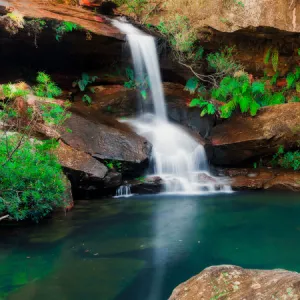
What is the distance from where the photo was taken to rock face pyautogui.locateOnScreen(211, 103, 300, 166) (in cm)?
1151

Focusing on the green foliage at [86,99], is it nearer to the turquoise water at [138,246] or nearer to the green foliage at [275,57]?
the turquoise water at [138,246]

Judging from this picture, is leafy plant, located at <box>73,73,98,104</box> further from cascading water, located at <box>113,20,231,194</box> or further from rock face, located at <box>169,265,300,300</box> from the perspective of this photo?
rock face, located at <box>169,265,300,300</box>

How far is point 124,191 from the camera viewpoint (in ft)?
32.8

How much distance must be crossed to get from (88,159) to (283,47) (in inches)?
401

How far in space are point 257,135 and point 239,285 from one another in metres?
9.22

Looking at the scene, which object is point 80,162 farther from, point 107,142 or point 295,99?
point 295,99

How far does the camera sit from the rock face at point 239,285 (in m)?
2.47

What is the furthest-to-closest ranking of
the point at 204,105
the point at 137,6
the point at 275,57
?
the point at 137,6, the point at 275,57, the point at 204,105

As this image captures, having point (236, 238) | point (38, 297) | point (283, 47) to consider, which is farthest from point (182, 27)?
point (38, 297)

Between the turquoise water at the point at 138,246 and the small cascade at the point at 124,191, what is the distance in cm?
69

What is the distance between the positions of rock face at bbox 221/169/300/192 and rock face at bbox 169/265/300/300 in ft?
25.9

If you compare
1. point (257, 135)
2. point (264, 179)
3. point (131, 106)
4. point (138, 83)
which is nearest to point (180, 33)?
point (138, 83)

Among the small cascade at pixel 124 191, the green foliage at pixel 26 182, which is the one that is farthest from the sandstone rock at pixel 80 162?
the green foliage at pixel 26 182

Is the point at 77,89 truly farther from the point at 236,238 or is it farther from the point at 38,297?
the point at 38,297
